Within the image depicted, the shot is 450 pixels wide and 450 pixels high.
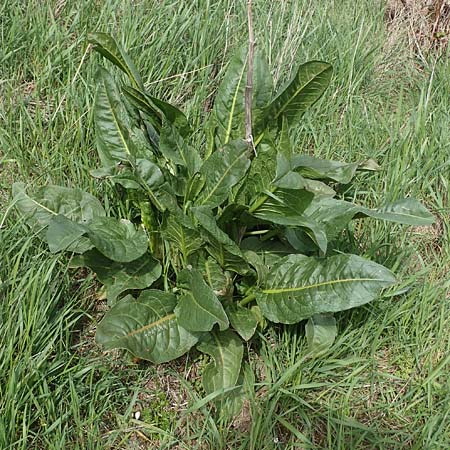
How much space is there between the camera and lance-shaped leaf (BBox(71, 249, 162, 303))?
2025 mm

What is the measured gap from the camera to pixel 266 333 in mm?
2182

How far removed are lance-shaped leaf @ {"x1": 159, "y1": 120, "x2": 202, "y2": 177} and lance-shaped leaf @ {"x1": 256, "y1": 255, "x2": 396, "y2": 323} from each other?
46 cm

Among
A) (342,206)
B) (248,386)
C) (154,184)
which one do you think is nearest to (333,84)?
(342,206)

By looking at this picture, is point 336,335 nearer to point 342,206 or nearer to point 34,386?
point 342,206

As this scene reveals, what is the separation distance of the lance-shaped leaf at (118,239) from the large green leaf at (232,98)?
49 cm

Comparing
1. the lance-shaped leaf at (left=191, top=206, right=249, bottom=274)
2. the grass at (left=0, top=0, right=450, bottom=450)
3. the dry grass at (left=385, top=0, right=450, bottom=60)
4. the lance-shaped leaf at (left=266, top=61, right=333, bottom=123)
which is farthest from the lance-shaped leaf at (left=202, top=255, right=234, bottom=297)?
the dry grass at (left=385, top=0, right=450, bottom=60)

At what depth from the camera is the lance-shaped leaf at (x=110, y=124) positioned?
2.16m

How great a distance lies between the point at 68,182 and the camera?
7.55ft

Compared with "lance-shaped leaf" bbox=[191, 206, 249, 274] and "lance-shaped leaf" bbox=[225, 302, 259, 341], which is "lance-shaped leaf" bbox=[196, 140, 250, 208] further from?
"lance-shaped leaf" bbox=[225, 302, 259, 341]

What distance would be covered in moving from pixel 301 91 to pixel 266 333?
0.85 m

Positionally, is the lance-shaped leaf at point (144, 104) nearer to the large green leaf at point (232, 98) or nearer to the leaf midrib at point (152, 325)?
the large green leaf at point (232, 98)

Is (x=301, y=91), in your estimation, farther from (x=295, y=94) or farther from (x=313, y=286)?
(x=313, y=286)

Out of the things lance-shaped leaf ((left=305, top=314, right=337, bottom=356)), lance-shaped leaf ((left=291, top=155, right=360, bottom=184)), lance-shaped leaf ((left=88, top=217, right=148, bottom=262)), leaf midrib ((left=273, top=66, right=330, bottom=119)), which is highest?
leaf midrib ((left=273, top=66, right=330, bottom=119))

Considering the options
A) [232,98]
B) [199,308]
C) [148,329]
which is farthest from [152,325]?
[232,98]
